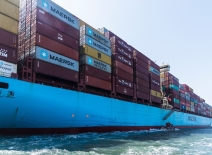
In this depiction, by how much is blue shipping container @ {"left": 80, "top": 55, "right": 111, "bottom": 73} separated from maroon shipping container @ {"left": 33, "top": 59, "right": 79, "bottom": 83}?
106 inches

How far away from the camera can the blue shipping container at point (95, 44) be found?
25141mm

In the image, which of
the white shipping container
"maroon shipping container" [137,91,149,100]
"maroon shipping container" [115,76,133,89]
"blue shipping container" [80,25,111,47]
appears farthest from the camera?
"maroon shipping container" [137,91,149,100]

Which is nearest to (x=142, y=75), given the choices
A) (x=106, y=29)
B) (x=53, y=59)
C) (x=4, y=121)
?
(x=106, y=29)

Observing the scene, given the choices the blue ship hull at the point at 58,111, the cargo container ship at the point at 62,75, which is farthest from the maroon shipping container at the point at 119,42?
the blue ship hull at the point at 58,111

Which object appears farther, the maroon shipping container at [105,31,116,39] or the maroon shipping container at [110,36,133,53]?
the maroon shipping container at [105,31,116,39]

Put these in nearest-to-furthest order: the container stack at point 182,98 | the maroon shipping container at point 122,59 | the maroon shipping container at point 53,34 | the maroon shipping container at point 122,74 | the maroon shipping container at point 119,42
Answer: the maroon shipping container at point 53,34 < the maroon shipping container at point 122,74 < the maroon shipping container at point 122,59 < the maroon shipping container at point 119,42 < the container stack at point 182,98

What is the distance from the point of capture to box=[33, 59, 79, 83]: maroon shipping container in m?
18.4

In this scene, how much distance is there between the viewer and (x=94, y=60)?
25453mm

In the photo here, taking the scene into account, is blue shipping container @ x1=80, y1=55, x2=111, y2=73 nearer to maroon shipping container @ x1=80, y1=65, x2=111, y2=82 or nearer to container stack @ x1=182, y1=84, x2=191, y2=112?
maroon shipping container @ x1=80, y1=65, x2=111, y2=82

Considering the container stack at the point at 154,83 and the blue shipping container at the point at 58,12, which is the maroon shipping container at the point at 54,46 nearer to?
the blue shipping container at the point at 58,12

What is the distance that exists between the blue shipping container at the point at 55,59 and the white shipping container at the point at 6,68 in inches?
92.5

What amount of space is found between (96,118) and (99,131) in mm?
2019

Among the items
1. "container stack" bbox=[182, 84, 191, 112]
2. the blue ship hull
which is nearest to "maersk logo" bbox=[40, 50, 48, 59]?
the blue ship hull

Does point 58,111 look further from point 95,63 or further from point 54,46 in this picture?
point 95,63
